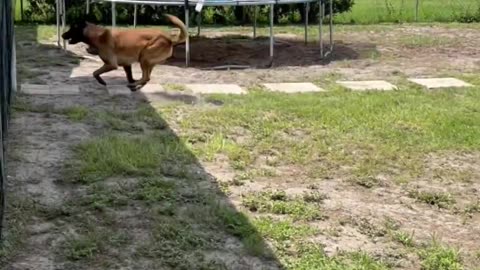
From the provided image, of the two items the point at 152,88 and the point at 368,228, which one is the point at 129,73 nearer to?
the point at 152,88

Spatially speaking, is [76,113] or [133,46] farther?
[133,46]

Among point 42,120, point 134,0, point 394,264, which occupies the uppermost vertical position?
point 134,0

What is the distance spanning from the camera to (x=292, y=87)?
7.39 meters

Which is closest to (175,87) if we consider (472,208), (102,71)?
(102,71)

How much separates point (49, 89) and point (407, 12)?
26.2 feet

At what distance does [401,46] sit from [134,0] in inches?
138

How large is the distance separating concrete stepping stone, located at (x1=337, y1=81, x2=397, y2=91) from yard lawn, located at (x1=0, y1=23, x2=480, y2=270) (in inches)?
21.3

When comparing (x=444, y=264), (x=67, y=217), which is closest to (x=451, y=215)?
(x=444, y=264)

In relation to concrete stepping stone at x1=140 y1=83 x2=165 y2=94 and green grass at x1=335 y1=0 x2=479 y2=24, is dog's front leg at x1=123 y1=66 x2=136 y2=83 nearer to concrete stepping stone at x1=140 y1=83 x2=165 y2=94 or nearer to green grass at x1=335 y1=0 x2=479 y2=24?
concrete stepping stone at x1=140 y1=83 x2=165 y2=94

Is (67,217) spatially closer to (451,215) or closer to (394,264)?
(394,264)

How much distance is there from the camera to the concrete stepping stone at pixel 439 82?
7.55 metres

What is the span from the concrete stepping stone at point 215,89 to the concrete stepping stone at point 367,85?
101 centimetres

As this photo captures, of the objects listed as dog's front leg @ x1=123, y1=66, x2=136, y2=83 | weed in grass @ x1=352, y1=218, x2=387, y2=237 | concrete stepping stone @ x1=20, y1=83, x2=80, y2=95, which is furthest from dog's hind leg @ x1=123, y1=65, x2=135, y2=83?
weed in grass @ x1=352, y1=218, x2=387, y2=237

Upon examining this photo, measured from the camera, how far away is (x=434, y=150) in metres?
5.29
